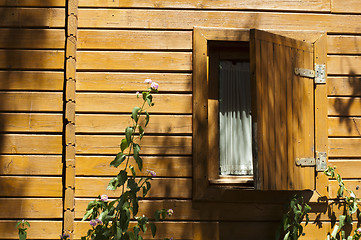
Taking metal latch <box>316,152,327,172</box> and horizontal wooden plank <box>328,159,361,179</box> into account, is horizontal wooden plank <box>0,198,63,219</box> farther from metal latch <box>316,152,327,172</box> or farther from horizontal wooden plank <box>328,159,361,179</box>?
horizontal wooden plank <box>328,159,361,179</box>

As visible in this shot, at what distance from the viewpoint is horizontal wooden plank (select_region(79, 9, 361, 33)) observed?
15.7ft

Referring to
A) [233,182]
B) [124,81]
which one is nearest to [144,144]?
[124,81]

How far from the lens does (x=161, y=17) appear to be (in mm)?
4805

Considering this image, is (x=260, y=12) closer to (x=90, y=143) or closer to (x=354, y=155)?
(x=354, y=155)

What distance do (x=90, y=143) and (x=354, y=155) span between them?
8.74 ft

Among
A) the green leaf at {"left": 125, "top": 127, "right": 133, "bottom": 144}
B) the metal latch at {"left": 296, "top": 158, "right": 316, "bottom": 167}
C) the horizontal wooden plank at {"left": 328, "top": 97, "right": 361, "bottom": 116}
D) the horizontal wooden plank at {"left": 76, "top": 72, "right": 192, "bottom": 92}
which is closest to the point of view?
the green leaf at {"left": 125, "top": 127, "right": 133, "bottom": 144}

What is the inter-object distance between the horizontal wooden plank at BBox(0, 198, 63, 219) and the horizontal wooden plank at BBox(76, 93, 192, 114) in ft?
3.13

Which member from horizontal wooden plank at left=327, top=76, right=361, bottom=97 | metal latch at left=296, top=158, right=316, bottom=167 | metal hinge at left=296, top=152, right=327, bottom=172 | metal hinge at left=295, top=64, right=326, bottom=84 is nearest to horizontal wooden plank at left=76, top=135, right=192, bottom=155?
metal latch at left=296, top=158, right=316, bottom=167

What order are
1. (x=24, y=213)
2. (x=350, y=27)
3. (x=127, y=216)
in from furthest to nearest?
(x=350, y=27), (x=24, y=213), (x=127, y=216)

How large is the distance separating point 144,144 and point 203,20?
1398mm

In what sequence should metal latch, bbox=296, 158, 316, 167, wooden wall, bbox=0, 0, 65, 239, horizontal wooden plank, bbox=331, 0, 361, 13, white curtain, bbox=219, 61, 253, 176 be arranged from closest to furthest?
metal latch, bbox=296, 158, 316, 167 < wooden wall, bbox=0, 0, 65, 239 < horizontal wooden plank, bbox=331, 0, 361, 13 < white curtain, bbox=219, 61, 253, 176

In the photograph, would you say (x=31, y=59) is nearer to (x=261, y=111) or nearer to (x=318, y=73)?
(x=261, y=111)

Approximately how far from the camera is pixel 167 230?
4.59 m

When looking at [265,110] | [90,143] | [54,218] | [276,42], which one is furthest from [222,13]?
[54,218]
